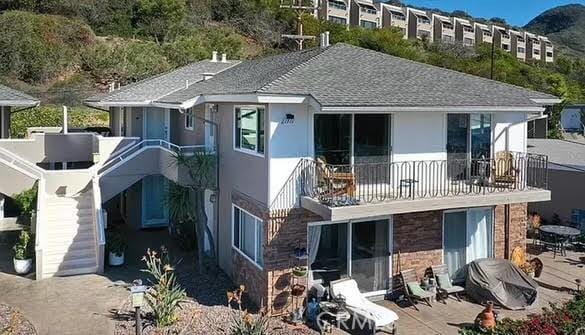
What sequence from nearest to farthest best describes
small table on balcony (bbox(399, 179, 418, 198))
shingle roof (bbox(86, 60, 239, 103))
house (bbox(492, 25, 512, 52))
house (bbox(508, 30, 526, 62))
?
small table on balcony (bbox(399, 179, 418, 198)), shingle roof (bbox(86, 60, 239, 103)), house (bbox(492, 25, 512, 52)), house (bbox(508, 30, 526, 62))

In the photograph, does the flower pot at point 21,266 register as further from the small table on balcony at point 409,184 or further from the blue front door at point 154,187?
the small table on balcony at point 409,184

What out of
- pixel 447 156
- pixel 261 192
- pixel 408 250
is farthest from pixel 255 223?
pixel 447 156

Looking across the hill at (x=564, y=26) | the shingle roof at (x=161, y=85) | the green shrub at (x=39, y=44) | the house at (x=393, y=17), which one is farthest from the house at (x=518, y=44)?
the shingle roof at (x=161, y=85)

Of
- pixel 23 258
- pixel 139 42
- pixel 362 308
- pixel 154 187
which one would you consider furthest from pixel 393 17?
pixel 362 308

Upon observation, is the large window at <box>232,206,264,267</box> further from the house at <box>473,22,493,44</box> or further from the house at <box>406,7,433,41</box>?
the house at <box>473,22,493,44</box>

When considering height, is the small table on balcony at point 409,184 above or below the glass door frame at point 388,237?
above

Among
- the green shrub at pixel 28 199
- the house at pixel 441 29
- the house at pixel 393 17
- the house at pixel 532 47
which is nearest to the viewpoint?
the green shrub at pixel 28 199

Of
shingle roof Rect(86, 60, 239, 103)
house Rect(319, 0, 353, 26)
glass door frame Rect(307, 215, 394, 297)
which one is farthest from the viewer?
house Rect(319, 0, 353, 26)

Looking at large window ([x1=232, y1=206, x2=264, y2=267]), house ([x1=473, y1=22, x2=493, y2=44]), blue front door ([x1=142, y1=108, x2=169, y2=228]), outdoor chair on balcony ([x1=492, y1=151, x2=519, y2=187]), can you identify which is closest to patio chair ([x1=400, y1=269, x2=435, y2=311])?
outdoor chair on balcony ([x1=492, y1=151, x2=519, y2=187])
